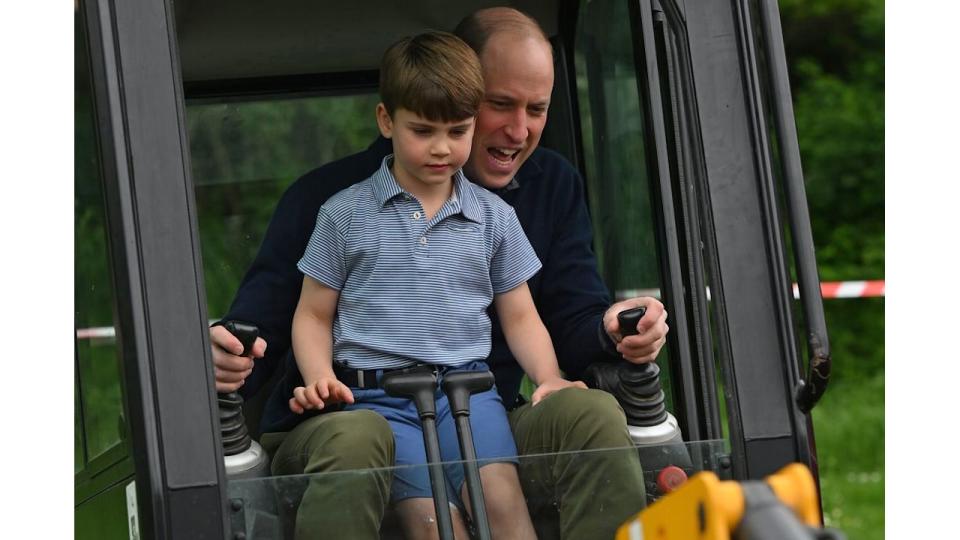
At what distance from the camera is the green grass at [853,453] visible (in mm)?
7148

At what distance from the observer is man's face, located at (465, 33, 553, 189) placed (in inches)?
117

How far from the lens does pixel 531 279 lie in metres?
3.03

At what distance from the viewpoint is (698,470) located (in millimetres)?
2469

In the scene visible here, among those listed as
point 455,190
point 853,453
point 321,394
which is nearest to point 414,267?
point 455,190

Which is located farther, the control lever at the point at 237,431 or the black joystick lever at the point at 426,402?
the control lever at the point at 237,431

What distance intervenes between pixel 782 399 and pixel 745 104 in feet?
1.54

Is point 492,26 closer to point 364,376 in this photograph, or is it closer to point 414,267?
point 414,267

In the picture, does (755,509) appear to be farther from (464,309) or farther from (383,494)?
(464,309)

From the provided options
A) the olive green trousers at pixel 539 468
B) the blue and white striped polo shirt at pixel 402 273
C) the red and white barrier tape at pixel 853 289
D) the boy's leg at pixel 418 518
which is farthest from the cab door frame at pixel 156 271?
the red and white barrier tape at pixel 853 289

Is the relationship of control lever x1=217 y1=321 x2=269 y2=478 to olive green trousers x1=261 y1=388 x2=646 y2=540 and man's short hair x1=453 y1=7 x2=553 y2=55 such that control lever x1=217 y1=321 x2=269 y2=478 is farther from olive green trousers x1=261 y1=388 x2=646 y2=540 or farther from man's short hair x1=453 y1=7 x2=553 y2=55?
man's short hair x1=453 y1=7 x2=553 y2=55

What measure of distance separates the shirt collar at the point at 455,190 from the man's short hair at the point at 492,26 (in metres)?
0.30

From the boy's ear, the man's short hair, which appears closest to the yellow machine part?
the boy's ear

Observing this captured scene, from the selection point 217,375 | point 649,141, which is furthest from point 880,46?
point 217,375

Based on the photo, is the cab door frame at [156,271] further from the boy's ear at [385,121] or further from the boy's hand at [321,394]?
the boy's ear at [385,121]
